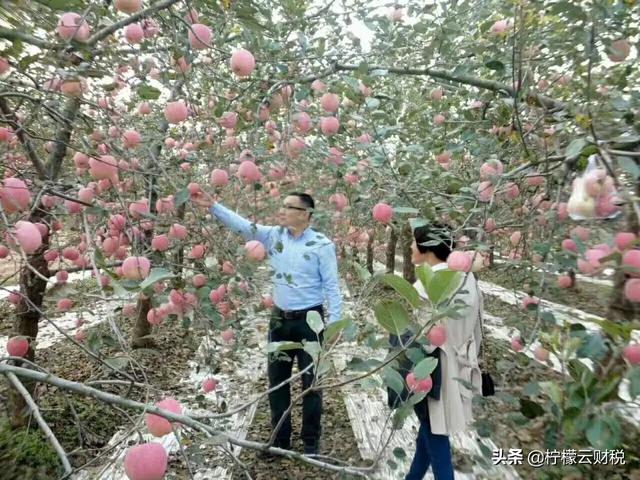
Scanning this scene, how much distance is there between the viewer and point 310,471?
219cm

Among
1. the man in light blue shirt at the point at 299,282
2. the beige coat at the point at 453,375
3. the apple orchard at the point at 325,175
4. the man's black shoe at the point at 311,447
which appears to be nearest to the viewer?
the apple orchard at the point at 325,175

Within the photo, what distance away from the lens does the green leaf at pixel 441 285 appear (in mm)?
617

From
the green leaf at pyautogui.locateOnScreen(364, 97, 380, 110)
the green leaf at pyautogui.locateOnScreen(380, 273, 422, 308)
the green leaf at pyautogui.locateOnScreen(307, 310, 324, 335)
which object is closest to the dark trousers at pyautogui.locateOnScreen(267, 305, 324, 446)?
the green leaf at pyautogui.locateOnScreen(364, 97, 380, 110)

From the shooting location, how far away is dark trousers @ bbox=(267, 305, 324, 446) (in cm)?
200

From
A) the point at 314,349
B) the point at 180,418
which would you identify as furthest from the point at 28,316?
the point at 314,349

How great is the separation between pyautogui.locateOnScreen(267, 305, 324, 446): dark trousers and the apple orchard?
21cm

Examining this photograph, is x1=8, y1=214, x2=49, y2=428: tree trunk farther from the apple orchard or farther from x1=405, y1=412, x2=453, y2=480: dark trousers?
x1=405, y1=412, x2=453, y2=480: dark trousers

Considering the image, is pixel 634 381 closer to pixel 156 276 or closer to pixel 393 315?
pixel 393 315

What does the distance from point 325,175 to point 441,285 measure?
191 cm

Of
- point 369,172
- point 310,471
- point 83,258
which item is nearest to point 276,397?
point 310,471

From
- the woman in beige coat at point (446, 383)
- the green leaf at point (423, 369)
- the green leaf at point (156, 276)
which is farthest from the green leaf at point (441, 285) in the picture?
the woman in beige coat at point (446, 383)

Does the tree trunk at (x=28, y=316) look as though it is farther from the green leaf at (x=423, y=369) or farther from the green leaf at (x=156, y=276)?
the green leaf at (x=423, y=369)

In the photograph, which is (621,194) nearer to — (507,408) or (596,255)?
(596,255)

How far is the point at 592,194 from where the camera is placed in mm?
714
